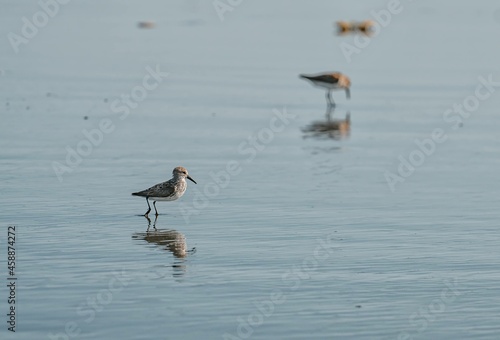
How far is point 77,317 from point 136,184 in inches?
273

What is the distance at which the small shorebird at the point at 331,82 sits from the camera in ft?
91.2

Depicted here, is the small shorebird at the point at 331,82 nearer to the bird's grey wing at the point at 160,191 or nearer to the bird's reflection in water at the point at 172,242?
the bird's grey wing at the point at 160,191

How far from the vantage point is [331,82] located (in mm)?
27797

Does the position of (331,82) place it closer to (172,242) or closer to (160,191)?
(160,191)

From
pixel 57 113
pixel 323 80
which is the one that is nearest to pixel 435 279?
pixel 57 113

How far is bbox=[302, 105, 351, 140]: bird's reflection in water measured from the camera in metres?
22.9

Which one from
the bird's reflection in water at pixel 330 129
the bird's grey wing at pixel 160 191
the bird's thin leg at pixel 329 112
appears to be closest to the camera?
the bird's grey wing at pixel 160 191

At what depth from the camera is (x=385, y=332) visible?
406 inches

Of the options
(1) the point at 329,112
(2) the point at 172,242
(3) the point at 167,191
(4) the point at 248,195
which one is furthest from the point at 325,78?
(2) the point at 172,242

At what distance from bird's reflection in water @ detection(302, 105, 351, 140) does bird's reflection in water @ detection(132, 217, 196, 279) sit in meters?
8.59

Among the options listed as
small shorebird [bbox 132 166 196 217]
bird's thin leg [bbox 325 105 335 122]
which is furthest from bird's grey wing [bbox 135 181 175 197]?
bird's thin leg [bbox 325 105 335 122]

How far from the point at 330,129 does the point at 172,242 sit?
34.7ft

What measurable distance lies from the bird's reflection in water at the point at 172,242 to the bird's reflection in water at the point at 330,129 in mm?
8595

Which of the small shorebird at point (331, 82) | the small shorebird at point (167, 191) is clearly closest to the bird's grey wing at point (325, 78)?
the small shorebird at point (331, 82)
